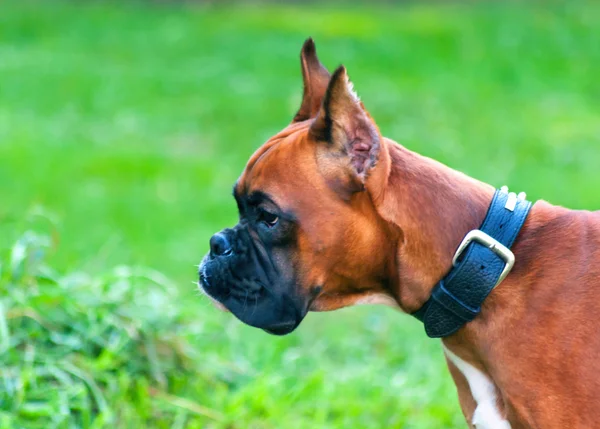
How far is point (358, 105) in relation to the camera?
3529mm

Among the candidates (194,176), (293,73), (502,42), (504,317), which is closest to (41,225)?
(194,176)

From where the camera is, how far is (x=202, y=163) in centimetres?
1104

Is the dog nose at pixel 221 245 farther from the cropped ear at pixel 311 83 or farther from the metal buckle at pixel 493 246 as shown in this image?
the metal buckle at pixel 493 246

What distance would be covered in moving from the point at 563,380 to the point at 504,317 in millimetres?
313

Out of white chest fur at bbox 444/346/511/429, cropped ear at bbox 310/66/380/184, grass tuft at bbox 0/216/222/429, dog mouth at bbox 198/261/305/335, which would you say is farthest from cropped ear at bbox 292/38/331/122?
grass tuft at bbox 0/216/222/429

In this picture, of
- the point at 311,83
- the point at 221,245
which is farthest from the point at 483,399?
the point at 311,83

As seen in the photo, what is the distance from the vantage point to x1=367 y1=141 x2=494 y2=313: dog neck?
3641 mm

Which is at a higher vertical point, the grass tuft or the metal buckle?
the metal buckle

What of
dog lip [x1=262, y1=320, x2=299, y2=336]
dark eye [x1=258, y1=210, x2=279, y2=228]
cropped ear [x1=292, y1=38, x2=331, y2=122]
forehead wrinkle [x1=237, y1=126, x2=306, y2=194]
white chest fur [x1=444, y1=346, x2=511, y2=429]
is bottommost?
white chest fur [x1=444, y1=346, x2=511, y2=429]

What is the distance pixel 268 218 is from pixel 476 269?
0.83 metres

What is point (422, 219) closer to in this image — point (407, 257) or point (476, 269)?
point (407, 257)

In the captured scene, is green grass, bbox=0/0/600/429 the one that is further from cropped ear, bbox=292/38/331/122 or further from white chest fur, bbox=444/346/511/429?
white chest fur, bbox=444/346/511/429

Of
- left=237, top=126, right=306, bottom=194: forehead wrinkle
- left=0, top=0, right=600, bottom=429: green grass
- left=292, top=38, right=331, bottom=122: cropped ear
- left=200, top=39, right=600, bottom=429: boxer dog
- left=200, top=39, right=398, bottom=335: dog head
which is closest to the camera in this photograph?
left=200, top=39, right=600, bottom=429: boxer dog

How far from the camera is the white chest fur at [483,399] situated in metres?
3.64
